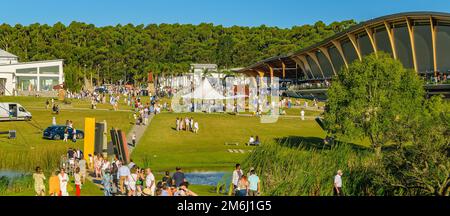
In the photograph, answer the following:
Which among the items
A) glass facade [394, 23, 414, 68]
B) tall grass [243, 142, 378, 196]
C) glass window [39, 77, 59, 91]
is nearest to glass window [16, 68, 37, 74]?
glass window [39, 77, 59, 91]

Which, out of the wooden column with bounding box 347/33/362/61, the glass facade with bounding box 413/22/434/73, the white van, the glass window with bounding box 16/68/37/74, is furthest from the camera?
the glass window with bounding box 16/68/37/74

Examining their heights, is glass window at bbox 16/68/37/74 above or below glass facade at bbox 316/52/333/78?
below

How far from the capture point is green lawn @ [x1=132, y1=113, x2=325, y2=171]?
35750 millimetres

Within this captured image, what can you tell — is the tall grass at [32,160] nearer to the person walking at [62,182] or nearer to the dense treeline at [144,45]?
the person walking at [62,182]

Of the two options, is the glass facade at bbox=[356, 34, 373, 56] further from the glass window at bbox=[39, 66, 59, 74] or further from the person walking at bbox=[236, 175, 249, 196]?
the person walking at bbox=[236, 175, 249, 196]

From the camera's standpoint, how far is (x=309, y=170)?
2119 centimetres

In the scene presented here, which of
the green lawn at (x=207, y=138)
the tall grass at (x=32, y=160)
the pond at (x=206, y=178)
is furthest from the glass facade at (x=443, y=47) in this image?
the tall grass at (x=32, y=160)

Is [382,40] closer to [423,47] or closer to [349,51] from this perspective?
[423,47]

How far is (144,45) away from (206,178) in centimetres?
11663

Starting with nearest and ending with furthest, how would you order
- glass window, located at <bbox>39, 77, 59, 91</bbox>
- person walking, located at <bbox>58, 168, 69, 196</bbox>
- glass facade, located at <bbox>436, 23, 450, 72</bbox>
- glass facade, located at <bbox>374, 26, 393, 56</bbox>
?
person walking, located at <bbox>58, 168, 69, 196</bbox> < glass facade, located at <bbox>436, 23, 450, 72</bbox> < glass facade, located at <bbox>374, 26, 393, 56</bbox> < glass window, located at <bbox>39, 77, 59, 91</bbox>

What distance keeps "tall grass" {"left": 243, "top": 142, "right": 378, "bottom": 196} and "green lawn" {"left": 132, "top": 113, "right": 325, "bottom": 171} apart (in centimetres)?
636

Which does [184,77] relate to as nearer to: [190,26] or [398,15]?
[190,26]

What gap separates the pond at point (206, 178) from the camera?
28136 millimetres

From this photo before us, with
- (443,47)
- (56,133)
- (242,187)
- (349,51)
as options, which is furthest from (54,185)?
(349,51)
